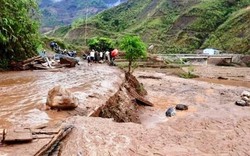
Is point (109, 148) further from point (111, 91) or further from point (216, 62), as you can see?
point (216, 62)

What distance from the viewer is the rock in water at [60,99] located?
1257cm

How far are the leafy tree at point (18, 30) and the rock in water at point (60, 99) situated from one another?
1210cm

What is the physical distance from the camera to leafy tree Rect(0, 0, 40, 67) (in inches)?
952

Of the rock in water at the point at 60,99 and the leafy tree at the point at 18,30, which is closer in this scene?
the rock in water at the point at 60,99

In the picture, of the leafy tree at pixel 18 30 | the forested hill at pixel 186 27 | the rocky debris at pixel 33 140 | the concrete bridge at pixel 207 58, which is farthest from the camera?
the forested hill at pixel 186 27

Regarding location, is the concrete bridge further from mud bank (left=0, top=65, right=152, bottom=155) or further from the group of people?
mud bank (left=0, top=65, right=152, bottom=155)

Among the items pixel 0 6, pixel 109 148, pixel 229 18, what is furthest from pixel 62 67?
pixel 229 18

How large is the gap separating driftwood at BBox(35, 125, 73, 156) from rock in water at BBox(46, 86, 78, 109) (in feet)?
8.35

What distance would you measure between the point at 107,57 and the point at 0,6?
20.6m

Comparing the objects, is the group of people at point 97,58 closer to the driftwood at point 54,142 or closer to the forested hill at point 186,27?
the driftwood at point 54,142

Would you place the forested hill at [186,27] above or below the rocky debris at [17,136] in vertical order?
above

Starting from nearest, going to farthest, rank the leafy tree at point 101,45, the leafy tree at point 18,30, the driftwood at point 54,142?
the driftwood at point 54,142 → the leafy tree at point 18,30 → the leafy tree at point 101,45

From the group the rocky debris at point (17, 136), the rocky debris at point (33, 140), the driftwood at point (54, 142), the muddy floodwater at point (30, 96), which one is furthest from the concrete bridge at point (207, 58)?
the rocky debris at point (17, 136)

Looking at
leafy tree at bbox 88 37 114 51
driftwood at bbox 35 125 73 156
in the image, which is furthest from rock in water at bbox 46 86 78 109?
leafy tree at bbox 88 37 114 51
